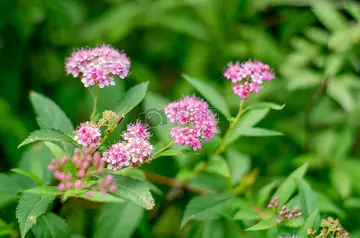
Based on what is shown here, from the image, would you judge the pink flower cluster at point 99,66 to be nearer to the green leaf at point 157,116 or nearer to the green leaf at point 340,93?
the green leaf at point 157,116

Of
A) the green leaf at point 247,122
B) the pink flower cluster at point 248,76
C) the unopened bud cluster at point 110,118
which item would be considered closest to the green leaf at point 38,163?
the unopened bud cluster at point 110,118

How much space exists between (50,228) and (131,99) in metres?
0.56

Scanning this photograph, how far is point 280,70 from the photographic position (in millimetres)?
3303

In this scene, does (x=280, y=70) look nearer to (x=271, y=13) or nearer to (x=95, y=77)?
(x=271, y=13)

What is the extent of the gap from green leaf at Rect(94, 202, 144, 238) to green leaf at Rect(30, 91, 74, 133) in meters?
0.47

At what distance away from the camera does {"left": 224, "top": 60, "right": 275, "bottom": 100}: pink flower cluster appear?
6.21 feet

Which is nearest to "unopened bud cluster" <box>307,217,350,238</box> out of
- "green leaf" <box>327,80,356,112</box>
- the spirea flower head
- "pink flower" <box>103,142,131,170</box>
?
"pink flower" <box>103,142,131,170</box>

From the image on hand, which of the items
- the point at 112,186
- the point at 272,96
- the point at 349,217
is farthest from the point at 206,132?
the point at 272,96

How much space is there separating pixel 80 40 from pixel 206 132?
2.11m

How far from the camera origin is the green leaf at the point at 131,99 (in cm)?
183

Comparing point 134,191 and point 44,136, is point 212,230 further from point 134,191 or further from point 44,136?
point 44,136

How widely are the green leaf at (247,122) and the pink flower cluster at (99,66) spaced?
0.58 metres

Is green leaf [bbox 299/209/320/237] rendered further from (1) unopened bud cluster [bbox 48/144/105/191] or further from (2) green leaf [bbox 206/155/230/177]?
(1) unopened bud cluster [bbox 48/144/105/191]

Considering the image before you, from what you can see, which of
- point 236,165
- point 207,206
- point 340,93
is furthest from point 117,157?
point 340,93
